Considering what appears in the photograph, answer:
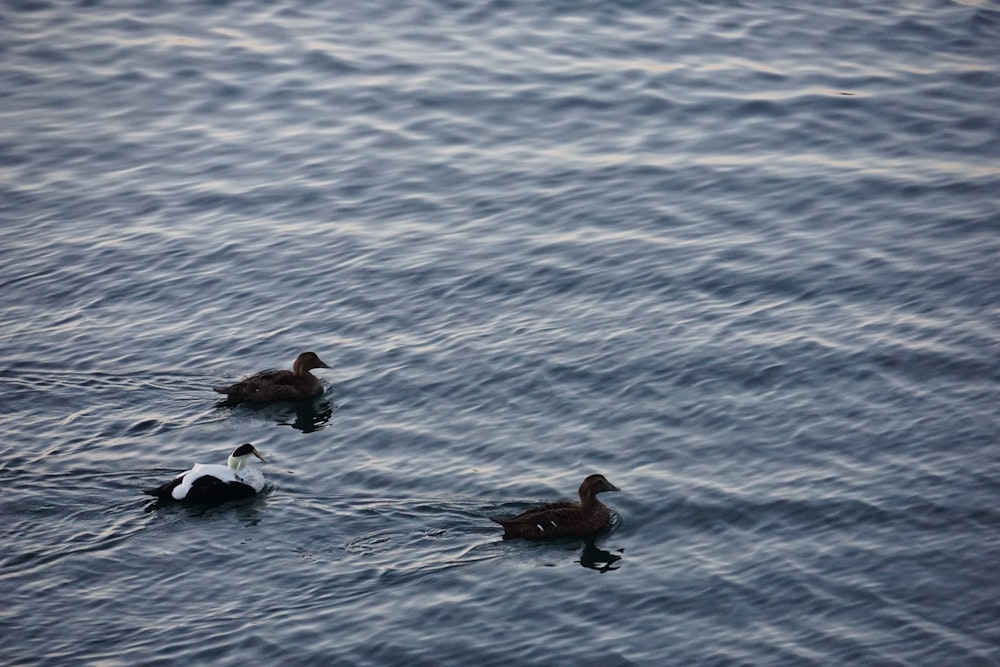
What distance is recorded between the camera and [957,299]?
20547 mm

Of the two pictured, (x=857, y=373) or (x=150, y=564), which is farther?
(x=857, y=373)

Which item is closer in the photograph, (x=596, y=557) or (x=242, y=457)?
(x=596, y=557)

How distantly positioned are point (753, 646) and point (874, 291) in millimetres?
8332

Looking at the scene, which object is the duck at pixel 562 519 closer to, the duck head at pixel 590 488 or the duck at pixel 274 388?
the duck head at pixel 590 488

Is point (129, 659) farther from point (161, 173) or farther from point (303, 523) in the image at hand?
point (161, 173)

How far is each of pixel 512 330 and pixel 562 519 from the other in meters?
5.10

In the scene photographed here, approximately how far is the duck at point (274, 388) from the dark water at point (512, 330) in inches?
9.2

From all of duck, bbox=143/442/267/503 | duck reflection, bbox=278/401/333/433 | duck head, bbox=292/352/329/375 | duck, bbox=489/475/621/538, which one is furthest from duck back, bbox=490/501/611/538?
duck head, bbox=292/352/329/375

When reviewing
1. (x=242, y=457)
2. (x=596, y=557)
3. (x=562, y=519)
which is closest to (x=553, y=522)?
(x=562, y=519)

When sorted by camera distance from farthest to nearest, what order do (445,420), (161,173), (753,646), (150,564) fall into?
(161,173)
(445,420)
(150,564)
(753,646)

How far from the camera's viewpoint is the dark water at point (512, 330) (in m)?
14.9

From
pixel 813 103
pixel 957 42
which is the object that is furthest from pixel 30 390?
pixel 957 42

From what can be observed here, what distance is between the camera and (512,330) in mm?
20750

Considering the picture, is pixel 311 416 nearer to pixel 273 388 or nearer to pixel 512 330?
pixel 273 388
